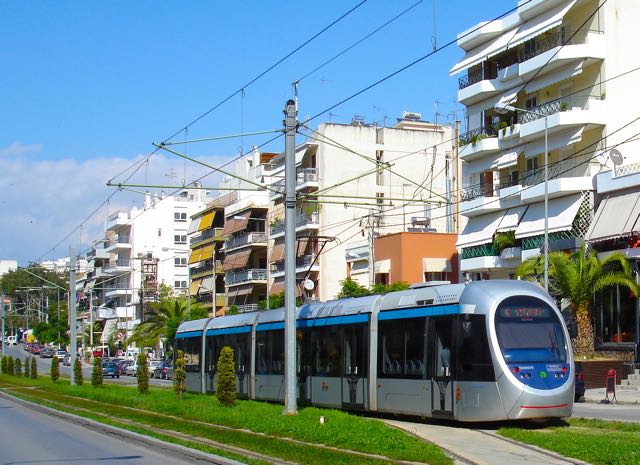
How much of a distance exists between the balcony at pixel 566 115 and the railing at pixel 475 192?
5.05 metres

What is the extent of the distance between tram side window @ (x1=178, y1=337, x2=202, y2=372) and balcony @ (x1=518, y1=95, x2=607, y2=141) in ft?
57.4

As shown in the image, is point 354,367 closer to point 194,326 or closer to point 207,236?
point 194,326

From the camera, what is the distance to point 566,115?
136 ft

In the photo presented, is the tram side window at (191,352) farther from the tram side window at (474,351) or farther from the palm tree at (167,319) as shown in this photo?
the palm tree at (167,319)

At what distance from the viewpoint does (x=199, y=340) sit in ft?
119

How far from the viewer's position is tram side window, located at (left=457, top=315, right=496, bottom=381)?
19.1 metres

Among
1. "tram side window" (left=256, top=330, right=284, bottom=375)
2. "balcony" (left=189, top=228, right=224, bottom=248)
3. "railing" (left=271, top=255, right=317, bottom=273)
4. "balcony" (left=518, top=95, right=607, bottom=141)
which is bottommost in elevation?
"tram side window" (left=256, top=330, right=284, bottom=375)

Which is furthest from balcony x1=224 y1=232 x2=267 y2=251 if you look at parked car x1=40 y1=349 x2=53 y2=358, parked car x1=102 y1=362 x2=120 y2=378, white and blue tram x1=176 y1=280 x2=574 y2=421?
white and blue tram x1=176 y1=280 x2=574 y2=421

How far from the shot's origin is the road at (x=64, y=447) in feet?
53.3

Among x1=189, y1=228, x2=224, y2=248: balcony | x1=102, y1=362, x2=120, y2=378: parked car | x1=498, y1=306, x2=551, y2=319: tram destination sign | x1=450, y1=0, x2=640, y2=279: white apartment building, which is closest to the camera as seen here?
x1=498, y1=306, x2=551, y2=319: tram destination sign

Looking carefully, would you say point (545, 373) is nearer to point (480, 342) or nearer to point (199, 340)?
point (480, 342)

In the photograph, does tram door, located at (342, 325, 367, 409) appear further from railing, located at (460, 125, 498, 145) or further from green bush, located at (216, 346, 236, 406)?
railing, located at (460, 125, 498, 145)

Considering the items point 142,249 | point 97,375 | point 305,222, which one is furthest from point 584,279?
point 142,249

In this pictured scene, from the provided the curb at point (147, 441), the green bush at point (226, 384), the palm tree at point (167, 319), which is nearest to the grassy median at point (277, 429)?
the green bush at point (226, 384)
